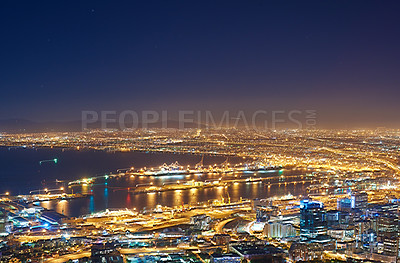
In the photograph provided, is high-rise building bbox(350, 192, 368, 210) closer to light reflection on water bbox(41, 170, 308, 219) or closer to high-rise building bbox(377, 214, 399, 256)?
high-rise building bbox(377, 214, 399, 256)

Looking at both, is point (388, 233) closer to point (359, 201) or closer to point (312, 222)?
point (312, 222)

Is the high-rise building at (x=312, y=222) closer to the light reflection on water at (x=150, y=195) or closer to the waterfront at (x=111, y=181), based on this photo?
the light reflection on water at (x=150, y=195)

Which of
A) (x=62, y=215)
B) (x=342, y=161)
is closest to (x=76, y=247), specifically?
(x=62, y=215)

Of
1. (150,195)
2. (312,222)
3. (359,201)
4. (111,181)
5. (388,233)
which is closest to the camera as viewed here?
(388,233)

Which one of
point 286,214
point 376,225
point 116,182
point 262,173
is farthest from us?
point 262,173

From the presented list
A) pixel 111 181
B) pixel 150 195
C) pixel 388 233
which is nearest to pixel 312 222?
pixel 388 233

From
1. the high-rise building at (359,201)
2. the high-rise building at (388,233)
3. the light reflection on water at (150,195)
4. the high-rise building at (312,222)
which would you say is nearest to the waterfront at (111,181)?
the light reflection on water at (150,195)

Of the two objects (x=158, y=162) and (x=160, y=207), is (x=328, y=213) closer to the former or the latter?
(x=160, y=207)

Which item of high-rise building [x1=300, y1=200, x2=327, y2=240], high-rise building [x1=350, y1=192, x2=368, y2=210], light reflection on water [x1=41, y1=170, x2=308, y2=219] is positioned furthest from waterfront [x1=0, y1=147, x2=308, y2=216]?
high-rise building [x1=300, y1=200, x2=327, y2=240]
